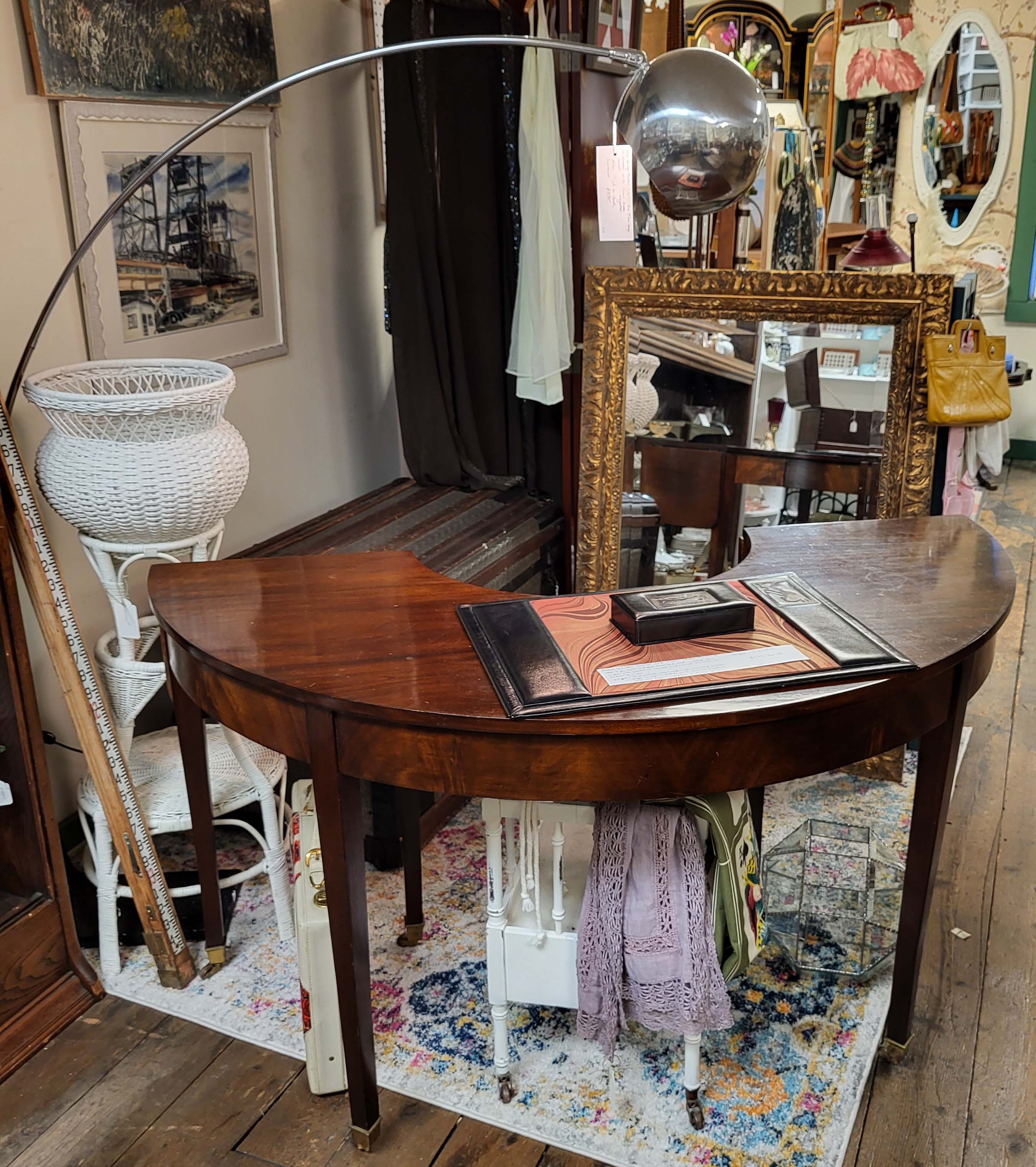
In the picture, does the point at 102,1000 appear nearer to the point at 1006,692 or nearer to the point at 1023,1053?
the point at 1023,1053

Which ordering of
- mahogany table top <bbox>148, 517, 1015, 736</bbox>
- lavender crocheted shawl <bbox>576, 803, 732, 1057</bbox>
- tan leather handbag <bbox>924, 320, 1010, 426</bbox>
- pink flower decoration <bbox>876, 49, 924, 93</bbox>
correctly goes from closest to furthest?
mahogany table top <bbox>148, 517, 1015, 736</bbox> < lavender crocheted shawl <bbox>576, 803, 732, 1057</bbox> < tan leather handbag <bbox>924, 320, 1010, 426</bbox> < pink flower decoration <bbox>876, 49, 924, 93</bbox>

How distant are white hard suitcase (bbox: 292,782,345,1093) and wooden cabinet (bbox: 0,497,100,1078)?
507 mm

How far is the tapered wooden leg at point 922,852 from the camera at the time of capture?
1.77m

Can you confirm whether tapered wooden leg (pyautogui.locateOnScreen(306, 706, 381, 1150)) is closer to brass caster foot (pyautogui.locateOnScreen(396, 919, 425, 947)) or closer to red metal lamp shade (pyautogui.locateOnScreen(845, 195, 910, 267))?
brass caster foot (pyautogui.locateOnScreen(396, 919, 425, 947))

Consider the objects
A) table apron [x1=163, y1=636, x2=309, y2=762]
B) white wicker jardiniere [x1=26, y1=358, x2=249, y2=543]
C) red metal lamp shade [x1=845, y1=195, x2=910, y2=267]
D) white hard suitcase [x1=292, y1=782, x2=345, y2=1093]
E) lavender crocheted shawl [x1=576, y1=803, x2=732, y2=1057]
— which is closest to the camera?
table apron [x1=163, y1=636, x2=309, y2=762]

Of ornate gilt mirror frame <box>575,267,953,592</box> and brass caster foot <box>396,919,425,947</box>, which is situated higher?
ornate gilt mirror frame <box>575,267,953,592</box>

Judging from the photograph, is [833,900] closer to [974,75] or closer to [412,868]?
[412,868]

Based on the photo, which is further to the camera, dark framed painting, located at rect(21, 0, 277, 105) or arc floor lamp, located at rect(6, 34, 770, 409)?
dark framed painting, located at rect(21, 0, 277, 105)

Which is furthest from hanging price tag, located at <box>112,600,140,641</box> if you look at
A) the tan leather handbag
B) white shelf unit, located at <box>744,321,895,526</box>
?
the tan leather handbag

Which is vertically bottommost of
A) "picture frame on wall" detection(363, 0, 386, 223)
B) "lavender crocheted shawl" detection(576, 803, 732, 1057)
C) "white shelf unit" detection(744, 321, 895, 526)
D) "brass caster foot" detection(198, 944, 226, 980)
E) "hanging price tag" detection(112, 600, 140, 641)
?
"brass caster foot" detection(198, 944, 226, 980)

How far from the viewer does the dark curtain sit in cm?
291

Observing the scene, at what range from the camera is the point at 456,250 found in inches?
122

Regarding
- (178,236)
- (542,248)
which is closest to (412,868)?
(178,236)

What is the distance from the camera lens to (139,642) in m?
2.40
